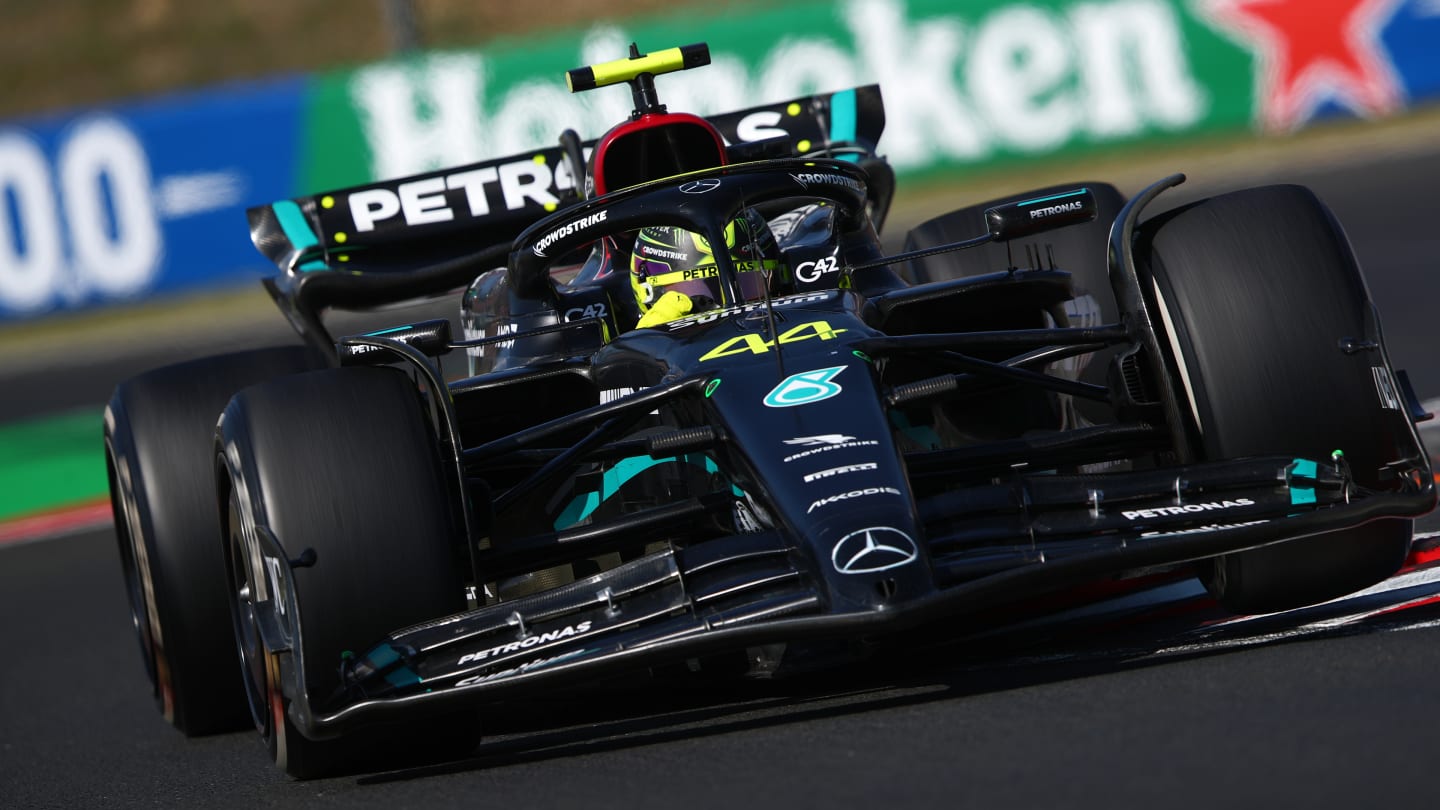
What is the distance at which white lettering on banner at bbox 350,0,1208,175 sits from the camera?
18562 millimetres

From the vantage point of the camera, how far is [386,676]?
4.89 m

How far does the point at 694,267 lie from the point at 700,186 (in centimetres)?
26

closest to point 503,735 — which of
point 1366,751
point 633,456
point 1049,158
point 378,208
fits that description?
point 633,456

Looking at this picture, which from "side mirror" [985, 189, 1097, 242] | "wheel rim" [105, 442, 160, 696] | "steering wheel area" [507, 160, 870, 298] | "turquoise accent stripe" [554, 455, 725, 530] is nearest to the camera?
"turquoise accent stripe" [554, 455, 725, 530]

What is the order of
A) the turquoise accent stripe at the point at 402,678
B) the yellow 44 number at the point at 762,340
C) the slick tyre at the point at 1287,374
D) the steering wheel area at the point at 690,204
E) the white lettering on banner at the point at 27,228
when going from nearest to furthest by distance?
the turquoise accent stripe at the point at 402,678
the slick tyre at the point at 1287,374
the yellow 44 number at the point at 762,340
the steering wheel area at the point at 690,204
the white lettering on banner at the point at 27,228

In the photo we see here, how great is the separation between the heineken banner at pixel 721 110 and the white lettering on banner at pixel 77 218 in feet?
0.06

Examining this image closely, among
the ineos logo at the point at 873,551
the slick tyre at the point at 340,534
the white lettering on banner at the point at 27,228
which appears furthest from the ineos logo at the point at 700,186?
the white lettering on banner at the point at 27,228

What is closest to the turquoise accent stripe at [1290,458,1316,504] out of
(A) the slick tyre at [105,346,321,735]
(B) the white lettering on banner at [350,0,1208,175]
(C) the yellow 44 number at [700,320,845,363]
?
(C) the yellow 44 number at [700,320,845,363]

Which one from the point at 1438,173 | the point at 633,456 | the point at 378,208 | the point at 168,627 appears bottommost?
the point at 1438,173

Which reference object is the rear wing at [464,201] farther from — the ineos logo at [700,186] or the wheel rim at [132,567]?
the ineos logo at [700,186]

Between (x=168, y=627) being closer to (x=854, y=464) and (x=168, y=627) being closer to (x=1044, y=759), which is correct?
(x=854, y=464)

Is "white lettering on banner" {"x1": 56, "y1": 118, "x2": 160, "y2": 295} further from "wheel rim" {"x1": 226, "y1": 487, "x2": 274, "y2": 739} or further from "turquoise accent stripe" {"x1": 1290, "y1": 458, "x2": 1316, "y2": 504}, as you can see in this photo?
"turquoise accent stripe" {"x1": 1290, "y1": 458, "x2": 1316, "y2": 504}

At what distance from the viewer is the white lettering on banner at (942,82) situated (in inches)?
731

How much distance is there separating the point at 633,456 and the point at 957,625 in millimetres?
1002
